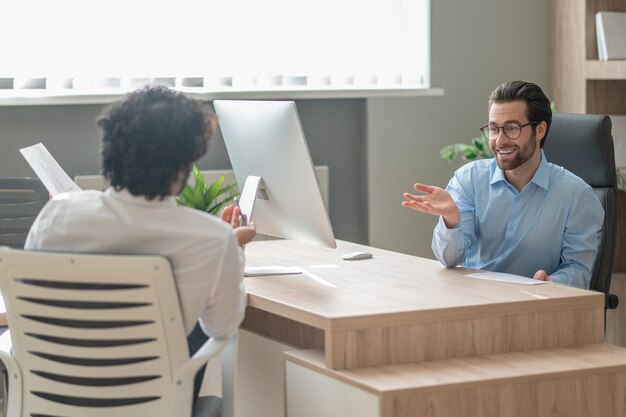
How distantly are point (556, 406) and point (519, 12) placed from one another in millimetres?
3239

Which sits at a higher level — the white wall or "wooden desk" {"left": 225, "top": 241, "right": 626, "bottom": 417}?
the white wall

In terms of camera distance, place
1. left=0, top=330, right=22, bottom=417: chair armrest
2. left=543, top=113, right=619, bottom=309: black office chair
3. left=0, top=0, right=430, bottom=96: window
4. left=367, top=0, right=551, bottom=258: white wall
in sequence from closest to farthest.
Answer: left=0, top=330, right=22, bottom=417: chair armrest, left=543, top=113, right=619, bottom=309: black office chair, left=0, top=0, right=430, bottom=96: window, left=367, top=0, right=551, bottom=258: white wall

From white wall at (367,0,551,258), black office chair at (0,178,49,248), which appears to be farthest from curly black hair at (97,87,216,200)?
white wall at (367,0,551,258)

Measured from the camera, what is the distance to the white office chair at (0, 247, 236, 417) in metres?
1.96

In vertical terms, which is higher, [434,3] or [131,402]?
[434,3]

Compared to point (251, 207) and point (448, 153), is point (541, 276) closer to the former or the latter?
point (251, 207)

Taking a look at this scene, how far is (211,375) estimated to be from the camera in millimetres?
2828

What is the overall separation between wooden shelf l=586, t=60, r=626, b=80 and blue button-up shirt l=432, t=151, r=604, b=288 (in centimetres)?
171

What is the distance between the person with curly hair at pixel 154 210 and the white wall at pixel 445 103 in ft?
9.97

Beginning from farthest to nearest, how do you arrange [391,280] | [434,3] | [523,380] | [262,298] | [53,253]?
[434,3] → [391,280] → [262,298] → [523,380] → [53,253]

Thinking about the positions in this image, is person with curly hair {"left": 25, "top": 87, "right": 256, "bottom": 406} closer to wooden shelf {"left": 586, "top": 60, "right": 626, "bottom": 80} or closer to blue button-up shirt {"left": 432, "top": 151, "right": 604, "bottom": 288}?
blue button-up shirt {"left": 432, "top": 151, "right": 604, "bottom": 288}

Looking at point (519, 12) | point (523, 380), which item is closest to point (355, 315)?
point (523, 380)

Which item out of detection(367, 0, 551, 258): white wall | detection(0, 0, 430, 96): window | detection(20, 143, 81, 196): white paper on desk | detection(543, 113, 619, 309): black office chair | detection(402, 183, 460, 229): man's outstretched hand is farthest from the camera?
detection(367, 0, 551, 258): white wall

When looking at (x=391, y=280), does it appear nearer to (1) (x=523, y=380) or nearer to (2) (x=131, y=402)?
(1) (x=523, y=380)
